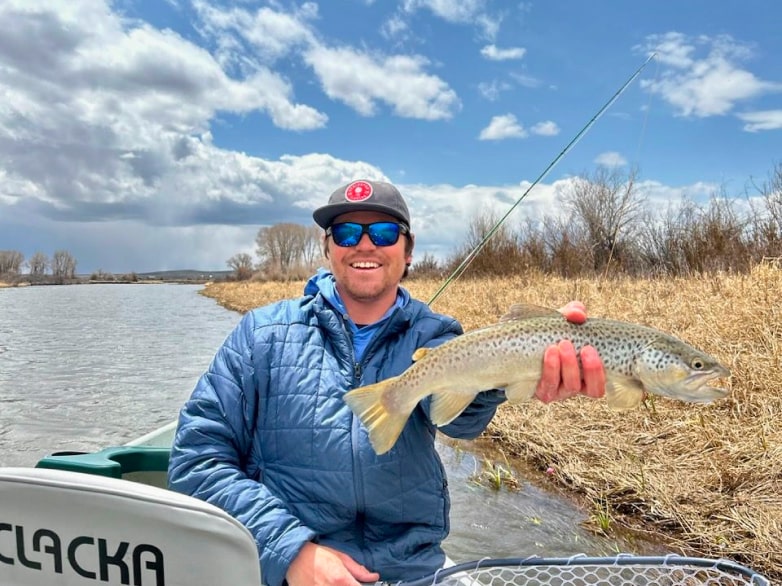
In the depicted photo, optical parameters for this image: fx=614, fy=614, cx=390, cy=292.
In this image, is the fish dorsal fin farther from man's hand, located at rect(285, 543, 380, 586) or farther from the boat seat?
the boat seat

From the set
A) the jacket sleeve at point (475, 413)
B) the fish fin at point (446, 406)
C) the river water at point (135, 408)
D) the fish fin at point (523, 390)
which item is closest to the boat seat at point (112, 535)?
the fish fin at point (446, 406)

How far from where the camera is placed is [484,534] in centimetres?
514

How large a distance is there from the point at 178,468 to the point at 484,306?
12683 millimetres

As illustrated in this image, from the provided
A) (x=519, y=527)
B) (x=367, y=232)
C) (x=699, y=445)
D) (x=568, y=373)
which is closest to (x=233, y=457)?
(x=367, y=232)

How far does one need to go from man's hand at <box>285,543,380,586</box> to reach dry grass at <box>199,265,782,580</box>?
336 cm

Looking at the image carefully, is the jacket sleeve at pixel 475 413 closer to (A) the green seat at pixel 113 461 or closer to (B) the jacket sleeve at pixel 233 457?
(B) the jacket sleeve at pixel 233 457

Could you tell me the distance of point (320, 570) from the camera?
215 centimetres

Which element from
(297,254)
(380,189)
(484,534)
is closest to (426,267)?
(484,534)

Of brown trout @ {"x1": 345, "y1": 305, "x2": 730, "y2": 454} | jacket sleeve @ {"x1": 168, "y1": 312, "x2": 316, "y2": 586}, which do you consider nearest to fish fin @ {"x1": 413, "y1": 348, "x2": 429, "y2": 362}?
brown trout @ {"x1": 345, "y1": 305, "x2": 730, "y2": 454}

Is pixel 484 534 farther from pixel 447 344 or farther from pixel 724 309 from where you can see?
pixel 724 309

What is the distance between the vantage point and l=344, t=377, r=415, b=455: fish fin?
231cm

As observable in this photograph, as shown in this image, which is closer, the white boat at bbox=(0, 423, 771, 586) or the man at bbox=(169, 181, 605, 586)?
the white boat at bbox=(0, 423, 771, 586)

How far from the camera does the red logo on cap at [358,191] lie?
272cm

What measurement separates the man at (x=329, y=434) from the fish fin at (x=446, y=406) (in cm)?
12
